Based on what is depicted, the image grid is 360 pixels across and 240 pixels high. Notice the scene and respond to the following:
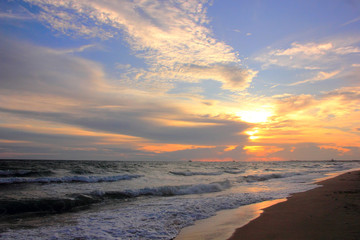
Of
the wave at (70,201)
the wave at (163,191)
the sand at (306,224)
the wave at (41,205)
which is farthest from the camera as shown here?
the wave at (163,191)

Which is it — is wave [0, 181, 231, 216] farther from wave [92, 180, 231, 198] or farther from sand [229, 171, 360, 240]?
sand [229, 171, 360, 240]

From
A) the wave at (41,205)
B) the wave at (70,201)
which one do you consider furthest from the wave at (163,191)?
the wave at (41,205)

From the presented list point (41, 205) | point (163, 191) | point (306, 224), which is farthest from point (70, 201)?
point (306, 224)

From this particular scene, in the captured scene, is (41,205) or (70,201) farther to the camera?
(70,201)

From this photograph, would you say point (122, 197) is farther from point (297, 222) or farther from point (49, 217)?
point (297, 222)

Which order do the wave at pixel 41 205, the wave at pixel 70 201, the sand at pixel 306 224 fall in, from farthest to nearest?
the wave at pixel 70 201, the wave at pixel 41 205, the sand at pixel 306 224

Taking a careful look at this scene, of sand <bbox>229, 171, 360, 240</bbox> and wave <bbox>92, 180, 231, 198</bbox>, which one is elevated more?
sand <bbox>229, 171, 360, 240</bbox>

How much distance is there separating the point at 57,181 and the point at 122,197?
9.66 m

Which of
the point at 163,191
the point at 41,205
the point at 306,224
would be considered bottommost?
the point at 163,191

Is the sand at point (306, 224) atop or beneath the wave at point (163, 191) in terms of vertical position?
atop

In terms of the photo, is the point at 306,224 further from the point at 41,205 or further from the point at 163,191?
the point at 41,205

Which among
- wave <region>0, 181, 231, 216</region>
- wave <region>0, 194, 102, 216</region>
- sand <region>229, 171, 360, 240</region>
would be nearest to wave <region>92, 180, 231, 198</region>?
wave <region>0, 181, 231, 216</region>

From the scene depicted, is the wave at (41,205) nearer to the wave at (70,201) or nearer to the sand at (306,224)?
the wave at (70,201)

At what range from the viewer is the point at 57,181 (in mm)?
20391
